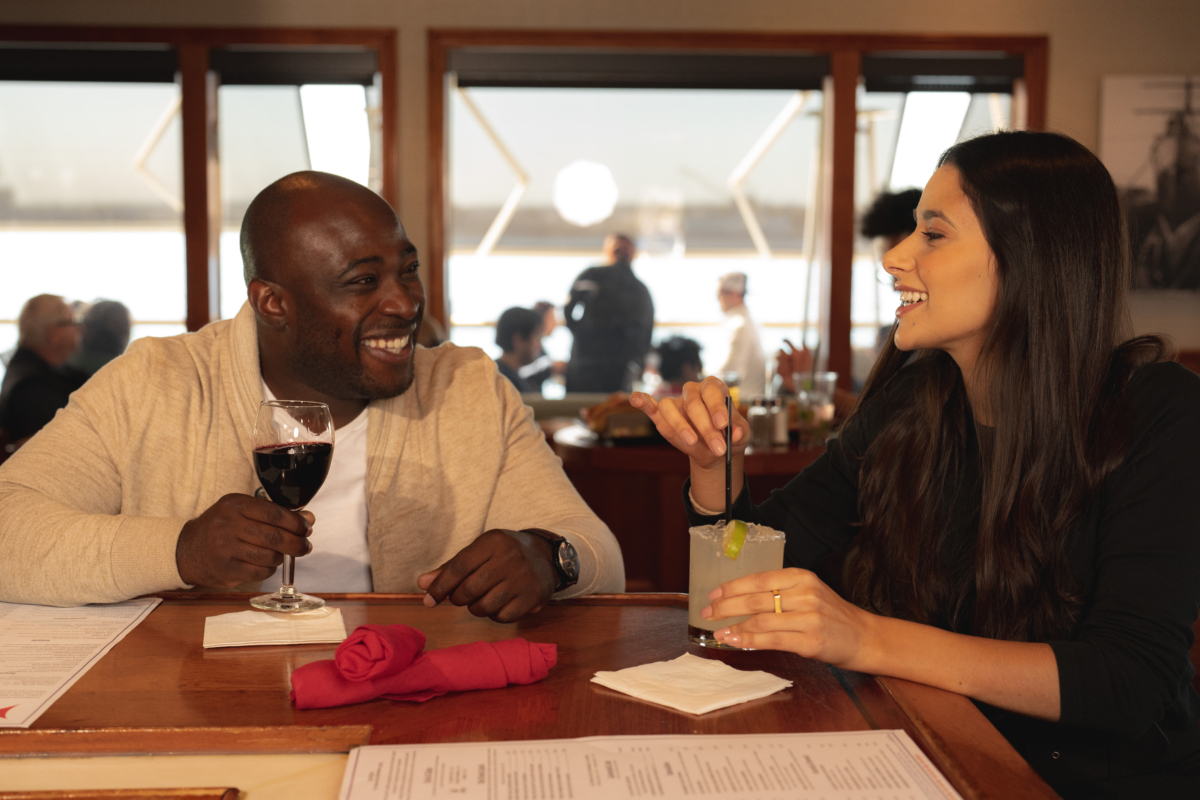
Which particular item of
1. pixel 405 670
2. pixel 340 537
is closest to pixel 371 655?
pixel 405 670

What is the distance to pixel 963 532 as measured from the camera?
1327mm

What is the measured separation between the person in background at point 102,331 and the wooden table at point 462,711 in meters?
4.19

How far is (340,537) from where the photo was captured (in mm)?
1630

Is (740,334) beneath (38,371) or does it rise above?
above

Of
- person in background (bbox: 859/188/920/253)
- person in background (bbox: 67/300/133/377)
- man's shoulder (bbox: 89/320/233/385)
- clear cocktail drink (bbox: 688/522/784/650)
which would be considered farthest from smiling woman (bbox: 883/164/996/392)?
person in background (bbox: 67/300/133/377)

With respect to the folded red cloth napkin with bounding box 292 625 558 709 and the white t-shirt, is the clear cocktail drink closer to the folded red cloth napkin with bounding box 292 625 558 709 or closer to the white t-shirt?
the folded red cloth napkin with bounding box 292 625 558 709

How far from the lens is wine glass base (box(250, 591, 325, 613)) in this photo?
46.9 inches

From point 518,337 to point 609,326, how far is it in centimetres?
46

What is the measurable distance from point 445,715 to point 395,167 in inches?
160

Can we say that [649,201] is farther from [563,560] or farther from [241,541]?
[241,541]

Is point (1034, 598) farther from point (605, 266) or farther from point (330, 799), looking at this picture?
point (605, 266)

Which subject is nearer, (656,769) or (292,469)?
(656,769)

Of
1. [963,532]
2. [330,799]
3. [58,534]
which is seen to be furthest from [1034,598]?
[58,534]

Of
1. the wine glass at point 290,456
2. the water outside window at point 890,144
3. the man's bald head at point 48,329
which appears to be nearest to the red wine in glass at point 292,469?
the wine glass at point 290,456
